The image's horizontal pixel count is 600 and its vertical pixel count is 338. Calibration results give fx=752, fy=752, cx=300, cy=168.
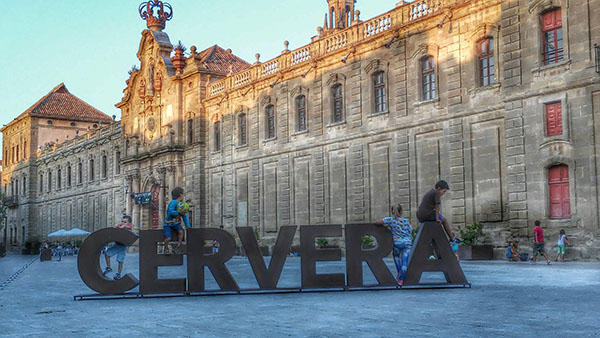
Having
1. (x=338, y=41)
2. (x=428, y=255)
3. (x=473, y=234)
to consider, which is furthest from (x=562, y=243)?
(x=338, y=41)

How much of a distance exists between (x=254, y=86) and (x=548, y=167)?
21.4 metres

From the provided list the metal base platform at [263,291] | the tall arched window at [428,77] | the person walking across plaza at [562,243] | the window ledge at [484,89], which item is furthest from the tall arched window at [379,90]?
the metal base platform at [263,291]

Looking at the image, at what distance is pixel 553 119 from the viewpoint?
86.2 ft

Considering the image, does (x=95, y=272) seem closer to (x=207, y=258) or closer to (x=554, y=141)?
(x=207, y=258)

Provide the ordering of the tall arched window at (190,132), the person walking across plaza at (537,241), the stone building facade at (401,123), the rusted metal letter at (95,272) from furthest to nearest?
1. the tall arched window at (190,132)
2. the stone building facade at (401,123)
3. the person walking across plaza at (537,241)
4. the rusted metal letter at (95,272)

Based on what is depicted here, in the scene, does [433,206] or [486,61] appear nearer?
[433,206]

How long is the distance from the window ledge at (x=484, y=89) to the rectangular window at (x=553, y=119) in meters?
2.63

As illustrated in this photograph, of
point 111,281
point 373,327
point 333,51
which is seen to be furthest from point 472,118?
point 373,327

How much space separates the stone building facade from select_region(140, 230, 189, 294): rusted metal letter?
54.0ft

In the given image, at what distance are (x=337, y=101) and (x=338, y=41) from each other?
2.97m

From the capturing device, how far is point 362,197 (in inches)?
1384

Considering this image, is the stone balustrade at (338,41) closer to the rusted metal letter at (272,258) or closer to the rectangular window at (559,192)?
the rectangular window at (559,192)

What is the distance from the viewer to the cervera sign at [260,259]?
12797 millimetres

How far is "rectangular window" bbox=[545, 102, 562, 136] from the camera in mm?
26078
